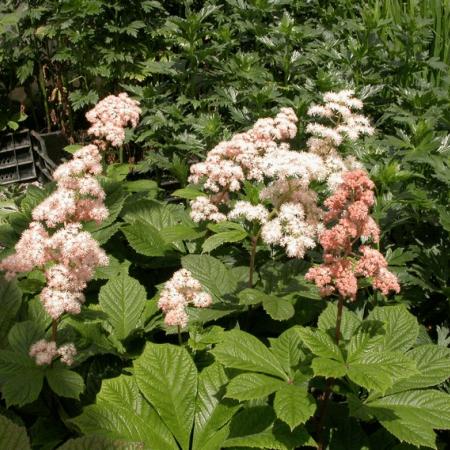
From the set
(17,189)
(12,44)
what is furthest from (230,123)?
(12,44)

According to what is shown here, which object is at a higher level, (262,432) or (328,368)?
(328,368)

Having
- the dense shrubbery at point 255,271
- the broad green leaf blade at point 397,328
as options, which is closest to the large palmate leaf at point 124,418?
the dense shrubbery at point 255,271

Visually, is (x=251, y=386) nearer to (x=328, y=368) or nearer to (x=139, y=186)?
(x=328, y=368)

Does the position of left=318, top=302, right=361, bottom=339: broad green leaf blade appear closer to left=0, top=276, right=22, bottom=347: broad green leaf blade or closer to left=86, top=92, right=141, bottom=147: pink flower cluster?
left=0, top=276, right=22, bottom=347: broad green leaf blade

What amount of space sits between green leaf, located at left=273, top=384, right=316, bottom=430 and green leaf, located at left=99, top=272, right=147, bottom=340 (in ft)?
2.49

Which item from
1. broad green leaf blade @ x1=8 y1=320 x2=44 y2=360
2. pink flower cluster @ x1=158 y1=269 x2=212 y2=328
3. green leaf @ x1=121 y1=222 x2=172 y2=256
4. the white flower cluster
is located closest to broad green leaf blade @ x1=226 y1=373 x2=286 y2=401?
pink flower cluster @ x1=158 y1=269 x2=212 y2=328

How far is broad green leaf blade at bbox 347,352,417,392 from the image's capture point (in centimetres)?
158

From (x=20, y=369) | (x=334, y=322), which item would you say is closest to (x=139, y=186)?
(x=20, y=369)

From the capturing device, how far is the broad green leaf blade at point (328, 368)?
1.61m

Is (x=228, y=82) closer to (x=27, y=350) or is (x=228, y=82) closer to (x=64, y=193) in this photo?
(x=64, y=193)

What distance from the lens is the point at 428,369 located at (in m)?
1.93

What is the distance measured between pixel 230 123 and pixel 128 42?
169cm

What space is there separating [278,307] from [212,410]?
45 centimetres

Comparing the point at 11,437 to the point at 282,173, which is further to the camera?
the point at 282,173
